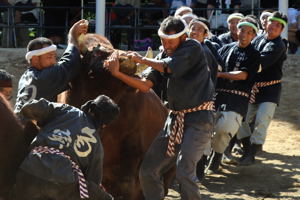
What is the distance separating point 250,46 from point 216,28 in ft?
19.7

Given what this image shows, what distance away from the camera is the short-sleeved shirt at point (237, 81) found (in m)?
8.34

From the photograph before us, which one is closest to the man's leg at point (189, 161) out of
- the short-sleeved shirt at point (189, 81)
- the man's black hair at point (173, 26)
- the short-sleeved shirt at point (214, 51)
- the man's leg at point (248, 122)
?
the short-sleeved shirt at point (189, 81)

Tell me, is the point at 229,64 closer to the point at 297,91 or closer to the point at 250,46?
the point at 250,46

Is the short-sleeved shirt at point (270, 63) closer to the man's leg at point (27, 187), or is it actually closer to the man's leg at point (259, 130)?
the man's leg at point (259, 130)

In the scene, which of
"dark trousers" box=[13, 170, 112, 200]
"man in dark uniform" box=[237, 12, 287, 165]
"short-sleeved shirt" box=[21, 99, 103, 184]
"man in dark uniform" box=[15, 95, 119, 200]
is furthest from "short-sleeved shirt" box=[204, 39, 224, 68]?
"dark trousers" box=[13, 170, 112, 200]

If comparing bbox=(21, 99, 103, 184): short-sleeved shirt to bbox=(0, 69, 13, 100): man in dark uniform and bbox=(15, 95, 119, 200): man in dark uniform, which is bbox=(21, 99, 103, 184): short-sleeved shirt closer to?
bbox=(15, 95, 119, 200): man in dark uniform

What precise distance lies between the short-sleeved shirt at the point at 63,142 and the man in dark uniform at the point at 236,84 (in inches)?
124

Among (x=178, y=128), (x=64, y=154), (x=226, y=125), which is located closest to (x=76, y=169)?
(x=64, y=154)

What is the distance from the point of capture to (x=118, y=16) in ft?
47.8

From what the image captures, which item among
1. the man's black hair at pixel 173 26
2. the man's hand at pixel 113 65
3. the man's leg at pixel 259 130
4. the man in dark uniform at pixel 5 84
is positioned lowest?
the man's leg at pixel 259 130

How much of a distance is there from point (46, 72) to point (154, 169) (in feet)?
4.18

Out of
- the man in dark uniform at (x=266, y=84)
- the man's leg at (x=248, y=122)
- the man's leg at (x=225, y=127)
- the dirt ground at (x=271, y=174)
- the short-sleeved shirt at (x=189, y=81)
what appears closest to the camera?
the short-sleeved shirt at (x=189, y=81)

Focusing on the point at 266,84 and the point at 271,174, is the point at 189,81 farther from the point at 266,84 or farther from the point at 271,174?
the point at 271,174

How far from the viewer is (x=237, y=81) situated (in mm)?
8500
